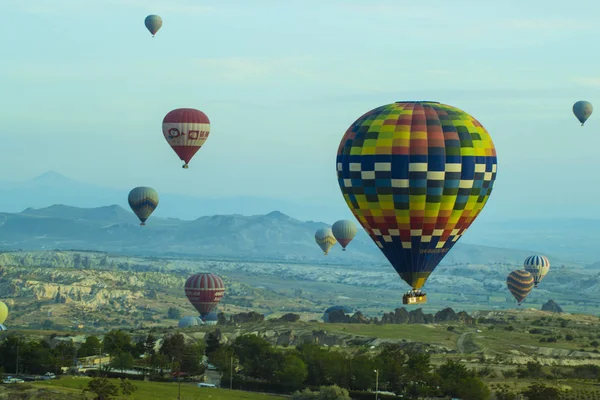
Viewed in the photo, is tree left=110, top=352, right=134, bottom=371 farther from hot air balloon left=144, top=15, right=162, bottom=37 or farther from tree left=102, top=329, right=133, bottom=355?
hot air balloon left=144, top=15, right=162, bottom=37

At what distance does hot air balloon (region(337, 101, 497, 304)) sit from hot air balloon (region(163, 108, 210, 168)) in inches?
2925

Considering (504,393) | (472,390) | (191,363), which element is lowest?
(504,393)

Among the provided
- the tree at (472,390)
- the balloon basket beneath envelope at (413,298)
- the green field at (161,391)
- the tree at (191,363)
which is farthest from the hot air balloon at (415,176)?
the tree at (191,363)

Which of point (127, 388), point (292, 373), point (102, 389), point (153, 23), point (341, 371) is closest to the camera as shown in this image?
point (102, 389)

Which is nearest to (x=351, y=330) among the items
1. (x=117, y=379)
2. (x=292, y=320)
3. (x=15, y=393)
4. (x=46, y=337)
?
(x=292, y=320)

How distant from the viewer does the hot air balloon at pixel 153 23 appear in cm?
19675

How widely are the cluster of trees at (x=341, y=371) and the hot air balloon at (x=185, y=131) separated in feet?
141

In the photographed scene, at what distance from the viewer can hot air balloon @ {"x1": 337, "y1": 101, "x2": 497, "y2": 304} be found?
98750 mm

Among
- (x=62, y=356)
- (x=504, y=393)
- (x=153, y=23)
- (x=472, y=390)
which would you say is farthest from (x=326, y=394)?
(x=153, y=23)

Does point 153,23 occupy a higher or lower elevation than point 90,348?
higher

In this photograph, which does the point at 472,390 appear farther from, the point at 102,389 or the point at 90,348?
the point at 90,348

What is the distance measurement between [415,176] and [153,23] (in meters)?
107

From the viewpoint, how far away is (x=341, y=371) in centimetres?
12231

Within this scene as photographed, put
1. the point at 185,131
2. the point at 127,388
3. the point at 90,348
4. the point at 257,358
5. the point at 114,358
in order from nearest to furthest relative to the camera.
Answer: the point at 127,388, the point at 257,358, the point at 114,358, the point at 90,348, the point at 185,131
